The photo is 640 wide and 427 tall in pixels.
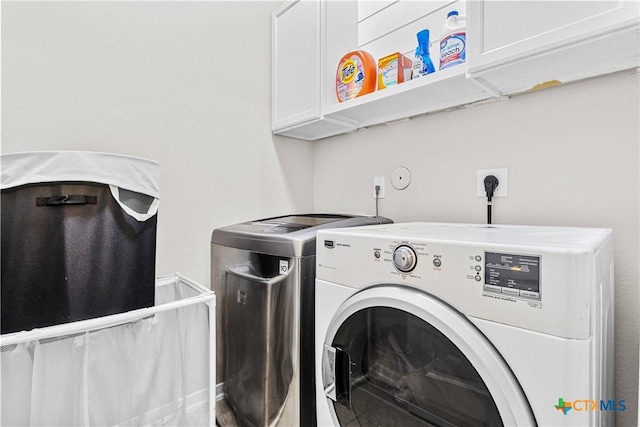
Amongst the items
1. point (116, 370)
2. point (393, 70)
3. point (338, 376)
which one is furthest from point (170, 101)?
point (338, 376)

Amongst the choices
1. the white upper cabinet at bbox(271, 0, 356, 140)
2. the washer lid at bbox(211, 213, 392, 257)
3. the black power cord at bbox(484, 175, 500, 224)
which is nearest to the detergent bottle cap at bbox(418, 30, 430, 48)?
the white upper cabinet at bbox(271, 0, 356, 140)

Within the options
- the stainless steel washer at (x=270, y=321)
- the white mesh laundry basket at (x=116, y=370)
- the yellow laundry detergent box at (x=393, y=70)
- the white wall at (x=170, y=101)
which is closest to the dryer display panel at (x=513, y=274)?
the stainless steel washer at (x=270, y=321)

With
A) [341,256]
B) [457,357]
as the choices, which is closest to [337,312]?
[341,256]

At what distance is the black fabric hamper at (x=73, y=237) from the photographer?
82 cm

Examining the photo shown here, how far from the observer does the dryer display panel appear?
60 cm

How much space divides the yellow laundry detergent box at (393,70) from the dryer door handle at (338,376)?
1.10 m

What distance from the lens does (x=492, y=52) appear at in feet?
3.23

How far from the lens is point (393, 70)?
1369mm

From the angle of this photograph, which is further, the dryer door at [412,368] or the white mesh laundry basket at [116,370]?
the white mesh laundry basket at [116,370]

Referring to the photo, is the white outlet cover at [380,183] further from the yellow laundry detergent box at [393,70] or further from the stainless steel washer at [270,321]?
the yellow laundry detergent box at [393,70]

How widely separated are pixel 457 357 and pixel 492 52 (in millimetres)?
897

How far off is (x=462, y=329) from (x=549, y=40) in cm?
82

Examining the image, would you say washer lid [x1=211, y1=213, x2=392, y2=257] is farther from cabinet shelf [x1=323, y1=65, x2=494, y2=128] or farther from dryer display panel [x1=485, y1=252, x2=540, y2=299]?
dryer display panel [x1=485, y1=252, x2=540, y2=299]

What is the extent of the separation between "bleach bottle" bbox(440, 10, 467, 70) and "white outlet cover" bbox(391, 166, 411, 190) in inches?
21.4
